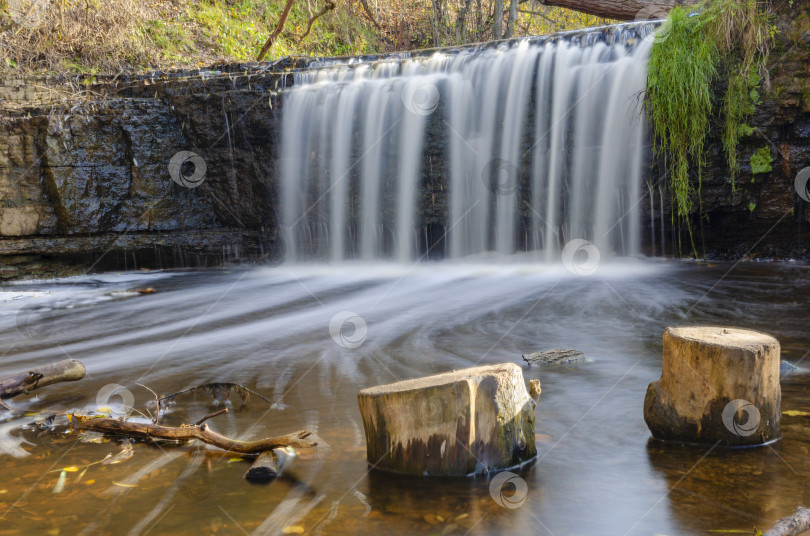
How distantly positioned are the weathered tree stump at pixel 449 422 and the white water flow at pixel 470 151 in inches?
266

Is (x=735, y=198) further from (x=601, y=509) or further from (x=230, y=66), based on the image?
(x=230, y=66)

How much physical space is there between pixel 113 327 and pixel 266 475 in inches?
179

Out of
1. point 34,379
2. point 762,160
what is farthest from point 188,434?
point 762,160

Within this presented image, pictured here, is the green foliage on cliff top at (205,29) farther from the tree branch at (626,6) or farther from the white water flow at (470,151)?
the tree branch at (626,6)

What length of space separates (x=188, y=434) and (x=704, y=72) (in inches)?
292

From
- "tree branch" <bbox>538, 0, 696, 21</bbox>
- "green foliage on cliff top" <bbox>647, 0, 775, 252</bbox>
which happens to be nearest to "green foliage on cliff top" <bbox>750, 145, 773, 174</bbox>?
"green foliage on cliff top" <bbox>647, 0, 775, 252</bbox>

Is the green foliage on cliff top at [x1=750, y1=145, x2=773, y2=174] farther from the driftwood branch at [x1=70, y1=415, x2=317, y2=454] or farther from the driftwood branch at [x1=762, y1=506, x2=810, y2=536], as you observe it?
the driftwood branch at [x1=70, y1=415, x2=317, y2=454]

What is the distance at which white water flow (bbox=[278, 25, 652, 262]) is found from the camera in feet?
30.1

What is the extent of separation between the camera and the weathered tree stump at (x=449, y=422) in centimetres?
286

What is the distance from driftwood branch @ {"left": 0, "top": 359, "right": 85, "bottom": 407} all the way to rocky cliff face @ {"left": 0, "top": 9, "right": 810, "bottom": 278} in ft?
22.3

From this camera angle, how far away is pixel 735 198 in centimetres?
879

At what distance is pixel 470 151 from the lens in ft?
33.1

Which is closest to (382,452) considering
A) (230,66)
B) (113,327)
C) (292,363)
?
(292,363)

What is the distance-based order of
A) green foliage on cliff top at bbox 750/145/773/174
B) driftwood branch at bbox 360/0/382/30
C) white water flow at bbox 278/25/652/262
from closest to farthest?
green foliage on cliff top at bbox 750/145/773/174 → white water flow at bbox 278/25/652/262 → driftwood branch at bbox 360/0/382/30
